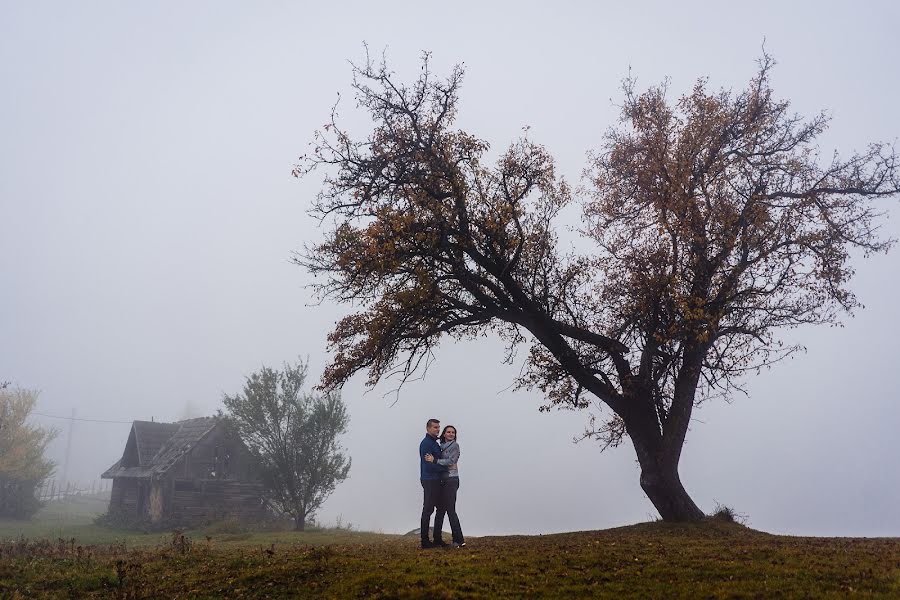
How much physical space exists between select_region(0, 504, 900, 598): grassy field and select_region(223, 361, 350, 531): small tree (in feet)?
83.8

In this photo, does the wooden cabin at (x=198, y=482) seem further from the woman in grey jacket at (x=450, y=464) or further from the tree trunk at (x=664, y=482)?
the woman in grey jacket at (x=450, y=464)

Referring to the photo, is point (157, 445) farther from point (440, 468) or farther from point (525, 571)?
point (525, 571)

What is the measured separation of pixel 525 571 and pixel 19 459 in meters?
62.2

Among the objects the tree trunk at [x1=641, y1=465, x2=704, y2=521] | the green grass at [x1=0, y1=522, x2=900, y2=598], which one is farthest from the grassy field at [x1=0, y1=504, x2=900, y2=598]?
the tree trunk at [x1=641, y1=465, x2=704, y2=521]

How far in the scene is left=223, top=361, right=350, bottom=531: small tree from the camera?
45.3 m

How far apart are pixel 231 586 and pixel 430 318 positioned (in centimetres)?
1019

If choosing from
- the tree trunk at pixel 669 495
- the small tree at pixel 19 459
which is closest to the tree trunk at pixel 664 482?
the tree trunk at pixel 669 495

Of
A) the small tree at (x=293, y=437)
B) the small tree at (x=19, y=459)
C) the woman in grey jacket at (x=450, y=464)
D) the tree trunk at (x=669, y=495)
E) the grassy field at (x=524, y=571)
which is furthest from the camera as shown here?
the small tree at (x=19, y=459)

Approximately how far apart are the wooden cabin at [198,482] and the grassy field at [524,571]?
30487 millimetres

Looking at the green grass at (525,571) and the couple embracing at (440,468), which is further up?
the couple embracing at (440,468)

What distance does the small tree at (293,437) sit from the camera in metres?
45.3

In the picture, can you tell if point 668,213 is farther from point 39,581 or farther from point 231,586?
point 39,581

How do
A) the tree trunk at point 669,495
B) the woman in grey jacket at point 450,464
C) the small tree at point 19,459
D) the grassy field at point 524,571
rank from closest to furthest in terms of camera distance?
the grassy field at point 524,571, the woman in grey jacket at point 450,464, the tree trunk at point 669,495, the small tree at point 19,459

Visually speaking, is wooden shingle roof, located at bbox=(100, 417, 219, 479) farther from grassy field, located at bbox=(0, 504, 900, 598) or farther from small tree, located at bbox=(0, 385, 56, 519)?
grassy field, located at bbox=(0, 504, 900, 598)
